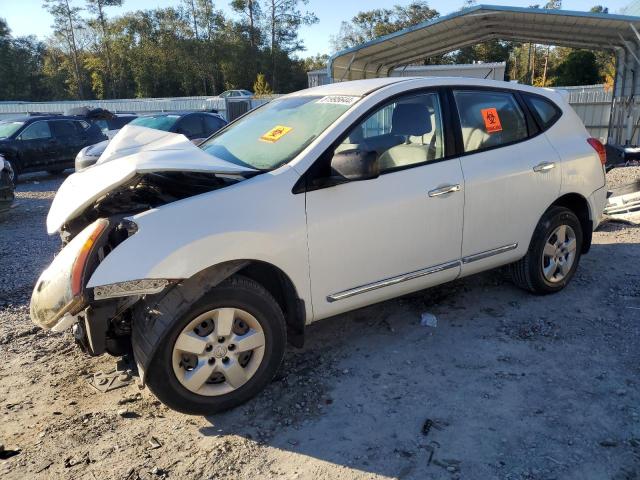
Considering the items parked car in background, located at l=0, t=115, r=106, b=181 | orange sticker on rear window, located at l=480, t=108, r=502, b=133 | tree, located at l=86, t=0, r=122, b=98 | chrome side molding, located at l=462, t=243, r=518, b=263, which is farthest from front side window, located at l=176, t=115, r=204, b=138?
tree, located at l=86, t=0, r=122, b=98

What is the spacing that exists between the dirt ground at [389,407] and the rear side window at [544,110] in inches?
59.3

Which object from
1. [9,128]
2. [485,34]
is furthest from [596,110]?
[9,128]

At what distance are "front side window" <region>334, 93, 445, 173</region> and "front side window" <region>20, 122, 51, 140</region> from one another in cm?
1231

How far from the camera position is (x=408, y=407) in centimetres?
305

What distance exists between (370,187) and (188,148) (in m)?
1.18

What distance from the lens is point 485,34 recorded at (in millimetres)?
14984

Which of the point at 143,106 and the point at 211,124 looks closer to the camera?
the point at 211,124

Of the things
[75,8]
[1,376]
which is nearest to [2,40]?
[75,8]

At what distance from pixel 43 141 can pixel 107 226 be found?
1254cm

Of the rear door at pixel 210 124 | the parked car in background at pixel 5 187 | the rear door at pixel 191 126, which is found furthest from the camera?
the rear door at pixel 210 124

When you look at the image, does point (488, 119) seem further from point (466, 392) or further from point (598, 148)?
point (466, 392)

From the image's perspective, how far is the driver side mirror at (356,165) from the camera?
305 cm

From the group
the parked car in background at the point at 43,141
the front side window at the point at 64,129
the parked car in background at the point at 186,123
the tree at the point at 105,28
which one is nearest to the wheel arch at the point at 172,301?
the parked car in background at the point at 186,123

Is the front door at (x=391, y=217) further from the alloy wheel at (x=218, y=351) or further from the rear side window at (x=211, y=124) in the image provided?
the rear side window at (x=211, y=124)
